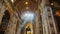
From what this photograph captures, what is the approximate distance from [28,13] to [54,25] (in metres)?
17.0

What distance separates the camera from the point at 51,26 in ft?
20.2

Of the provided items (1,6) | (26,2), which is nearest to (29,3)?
(26,2)

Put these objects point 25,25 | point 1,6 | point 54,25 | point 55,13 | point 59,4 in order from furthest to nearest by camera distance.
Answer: point 25,25 < point 1,6 < point 59,4 < point 55,13 < point 54,25

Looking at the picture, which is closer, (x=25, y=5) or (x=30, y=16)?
(x=25, y=5)

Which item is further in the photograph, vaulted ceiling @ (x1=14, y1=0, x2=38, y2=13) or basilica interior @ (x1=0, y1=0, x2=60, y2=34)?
vaulted ceiling @ (x1=14, y1=0, x2=38, y2=13)

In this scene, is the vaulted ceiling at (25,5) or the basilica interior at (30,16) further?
the vaulted ceiling at (25,5)

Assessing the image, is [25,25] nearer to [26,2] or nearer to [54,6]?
[26,2]

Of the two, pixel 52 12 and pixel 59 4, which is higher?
pixel 59 4

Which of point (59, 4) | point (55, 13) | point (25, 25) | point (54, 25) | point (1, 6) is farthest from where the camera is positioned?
point (25, 25)

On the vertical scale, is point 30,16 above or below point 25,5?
below

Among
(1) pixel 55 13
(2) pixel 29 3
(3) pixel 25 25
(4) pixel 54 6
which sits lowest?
(3) pixel 25 25

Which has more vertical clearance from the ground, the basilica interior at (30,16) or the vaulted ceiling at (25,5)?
the vaulted ceiling at (25,5)

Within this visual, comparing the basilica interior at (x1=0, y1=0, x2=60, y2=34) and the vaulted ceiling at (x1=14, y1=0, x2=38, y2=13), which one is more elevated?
the vaulted ceiling at (x1=14, y1=0, x2=38, y2=13)

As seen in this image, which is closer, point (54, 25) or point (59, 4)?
point (54, 25)
